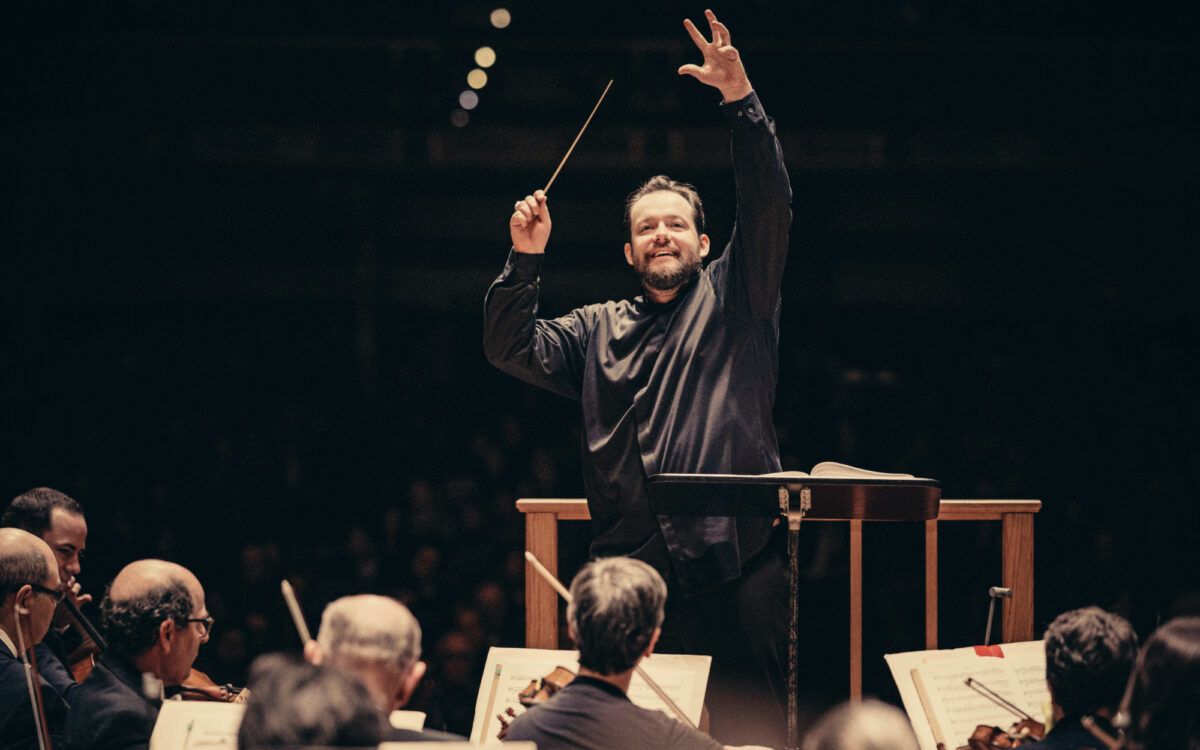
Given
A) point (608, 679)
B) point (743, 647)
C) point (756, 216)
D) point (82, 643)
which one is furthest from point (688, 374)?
point (82, 643)

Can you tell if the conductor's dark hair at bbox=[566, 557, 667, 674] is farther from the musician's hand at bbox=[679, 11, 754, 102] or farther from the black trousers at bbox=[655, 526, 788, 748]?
the musician's hand at bbox=[679, 11, 754, 102]

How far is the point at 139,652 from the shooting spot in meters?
2.58

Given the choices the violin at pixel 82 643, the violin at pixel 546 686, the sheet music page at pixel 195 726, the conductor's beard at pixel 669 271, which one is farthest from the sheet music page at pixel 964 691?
the violin at pixel 82 643

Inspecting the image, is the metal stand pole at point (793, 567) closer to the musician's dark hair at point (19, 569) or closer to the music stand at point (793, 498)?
the music stand at point (793, 498)

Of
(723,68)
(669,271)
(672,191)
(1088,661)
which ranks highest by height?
(723,68)

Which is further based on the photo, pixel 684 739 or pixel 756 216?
pixel 756 216

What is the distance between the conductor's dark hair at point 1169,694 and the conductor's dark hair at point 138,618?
1.80 metres

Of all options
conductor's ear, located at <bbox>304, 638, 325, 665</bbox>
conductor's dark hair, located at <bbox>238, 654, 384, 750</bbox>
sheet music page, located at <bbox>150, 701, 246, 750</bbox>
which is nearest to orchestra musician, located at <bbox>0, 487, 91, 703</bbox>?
sheet music page, located at <bbox>150, 701, 246, 750</bbox>

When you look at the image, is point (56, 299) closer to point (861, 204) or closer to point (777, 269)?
point (861, 204)

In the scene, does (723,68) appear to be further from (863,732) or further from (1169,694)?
(863,732)

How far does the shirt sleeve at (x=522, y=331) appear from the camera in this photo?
3.07 m

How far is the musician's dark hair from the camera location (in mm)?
2938

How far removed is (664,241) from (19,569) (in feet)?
5.49

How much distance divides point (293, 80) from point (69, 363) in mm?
1994
